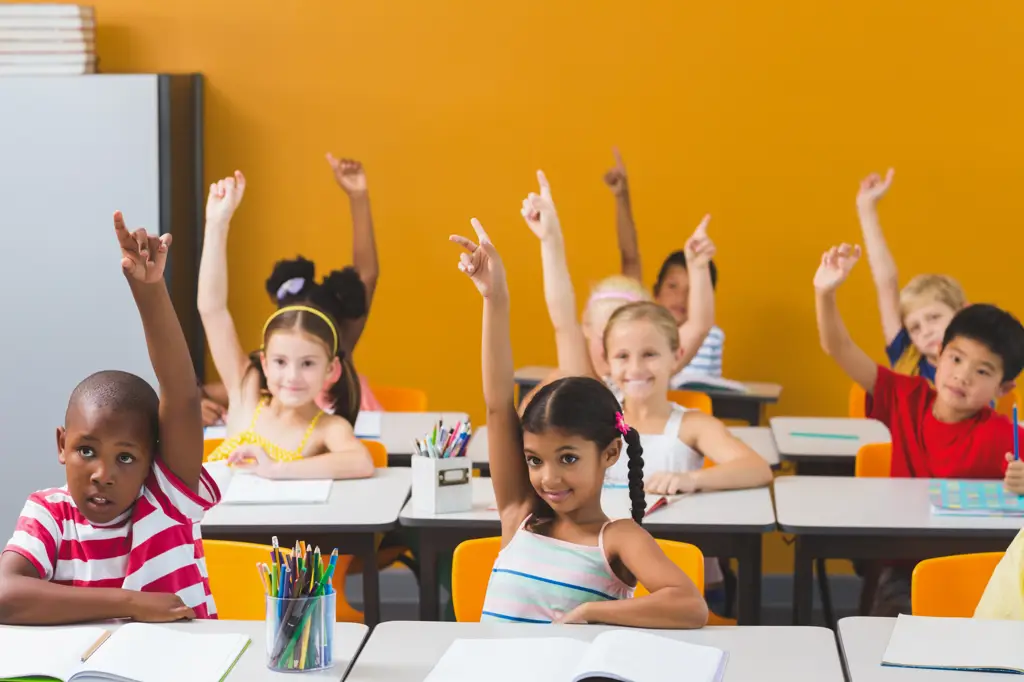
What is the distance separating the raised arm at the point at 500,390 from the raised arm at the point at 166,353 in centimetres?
49

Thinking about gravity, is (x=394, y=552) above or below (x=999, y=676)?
below

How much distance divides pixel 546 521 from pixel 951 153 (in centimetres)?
342

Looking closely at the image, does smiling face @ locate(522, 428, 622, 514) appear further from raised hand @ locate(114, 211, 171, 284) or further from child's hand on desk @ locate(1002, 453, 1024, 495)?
child's hand on desk @ locate(1002, 453, 1024, 495)

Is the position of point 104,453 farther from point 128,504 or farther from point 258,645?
point 258,645

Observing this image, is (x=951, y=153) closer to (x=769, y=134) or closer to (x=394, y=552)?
(x=769, y=134)

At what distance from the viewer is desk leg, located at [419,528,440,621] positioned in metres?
2.95

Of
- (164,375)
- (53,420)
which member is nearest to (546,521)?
(164,375)

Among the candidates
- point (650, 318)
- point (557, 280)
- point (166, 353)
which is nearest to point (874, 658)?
point (166, 353)

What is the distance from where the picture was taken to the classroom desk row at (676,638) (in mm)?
1871

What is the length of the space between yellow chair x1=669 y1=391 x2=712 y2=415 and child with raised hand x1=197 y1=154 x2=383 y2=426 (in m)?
1.02

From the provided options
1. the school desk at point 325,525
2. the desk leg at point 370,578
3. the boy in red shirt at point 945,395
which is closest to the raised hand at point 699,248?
the boy in red shirt at point 945,395

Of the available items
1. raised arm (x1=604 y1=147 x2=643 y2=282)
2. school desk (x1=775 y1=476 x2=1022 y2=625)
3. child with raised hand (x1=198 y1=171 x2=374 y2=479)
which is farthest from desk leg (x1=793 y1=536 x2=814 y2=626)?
raised arm (x1=604 y1=147 x2=643 y2=282)

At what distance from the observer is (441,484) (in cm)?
298

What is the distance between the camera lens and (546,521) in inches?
92.4
